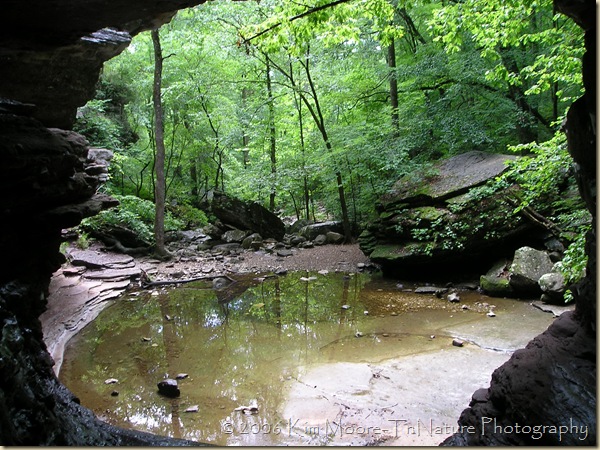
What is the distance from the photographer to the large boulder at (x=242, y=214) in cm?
1805

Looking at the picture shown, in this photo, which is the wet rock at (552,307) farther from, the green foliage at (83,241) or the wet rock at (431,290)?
the green foliage at (83,241)

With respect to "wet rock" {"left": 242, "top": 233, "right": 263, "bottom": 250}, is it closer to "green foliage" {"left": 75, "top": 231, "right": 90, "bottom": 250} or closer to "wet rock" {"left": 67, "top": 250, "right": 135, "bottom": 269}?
"wet rock" {"left": 67, "top": 250, "right": 135, "bottom": 269}

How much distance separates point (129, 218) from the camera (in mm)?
13977

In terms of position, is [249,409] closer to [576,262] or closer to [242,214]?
[576,262]

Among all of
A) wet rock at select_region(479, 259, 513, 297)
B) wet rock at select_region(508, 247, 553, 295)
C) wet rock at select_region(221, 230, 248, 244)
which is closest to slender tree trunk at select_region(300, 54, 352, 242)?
wet rock at select_region(221, 230, 248, 244)

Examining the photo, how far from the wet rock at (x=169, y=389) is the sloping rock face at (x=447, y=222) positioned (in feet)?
24.7

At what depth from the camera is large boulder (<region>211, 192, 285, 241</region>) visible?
59.2 feet

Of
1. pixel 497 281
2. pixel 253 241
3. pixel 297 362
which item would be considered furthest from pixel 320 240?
pixel 297 362

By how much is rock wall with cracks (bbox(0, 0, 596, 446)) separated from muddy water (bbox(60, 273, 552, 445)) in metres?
0.99

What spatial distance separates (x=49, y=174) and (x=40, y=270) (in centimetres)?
163

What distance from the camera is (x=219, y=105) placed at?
20281mm

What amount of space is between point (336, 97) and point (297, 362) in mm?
12447

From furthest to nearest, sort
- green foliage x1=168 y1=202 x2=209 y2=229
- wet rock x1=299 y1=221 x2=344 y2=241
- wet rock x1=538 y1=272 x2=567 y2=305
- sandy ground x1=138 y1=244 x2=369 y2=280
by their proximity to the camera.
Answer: green foliage x1=168 y1=202 x2=209 y2=229, wet rock x1=299 y1=221 x2=344 y2=241, sandy ground x1=138 y1=244 x2=369 y2=280, wet rock x1=538 y1=272 x2=567 y2=305

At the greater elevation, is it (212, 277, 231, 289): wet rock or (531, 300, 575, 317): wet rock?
(531, 300, 575, 317): wet rock
